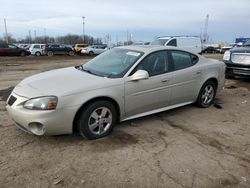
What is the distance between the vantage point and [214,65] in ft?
21.9

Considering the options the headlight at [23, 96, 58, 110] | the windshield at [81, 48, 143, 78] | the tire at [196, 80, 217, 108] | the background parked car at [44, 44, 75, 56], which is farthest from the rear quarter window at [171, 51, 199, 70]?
the background parked car at [44, 44, 75, 56]

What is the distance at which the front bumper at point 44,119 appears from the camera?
4.24 meters

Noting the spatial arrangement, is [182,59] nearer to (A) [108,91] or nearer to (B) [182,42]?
(A) [108,91]

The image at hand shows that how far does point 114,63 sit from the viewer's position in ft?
18.0

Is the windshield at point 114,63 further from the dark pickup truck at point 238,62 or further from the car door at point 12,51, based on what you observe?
the car door at point 12,51

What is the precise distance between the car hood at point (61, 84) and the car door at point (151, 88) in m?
0.44

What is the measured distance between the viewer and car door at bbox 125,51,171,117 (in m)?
5.06

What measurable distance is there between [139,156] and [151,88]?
1.51 meters

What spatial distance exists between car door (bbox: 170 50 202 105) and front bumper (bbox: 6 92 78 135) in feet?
7.40

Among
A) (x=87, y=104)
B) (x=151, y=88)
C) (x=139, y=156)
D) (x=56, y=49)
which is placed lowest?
(x=56, y=49)

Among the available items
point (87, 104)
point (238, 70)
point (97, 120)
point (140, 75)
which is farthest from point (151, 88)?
point (238, 70)

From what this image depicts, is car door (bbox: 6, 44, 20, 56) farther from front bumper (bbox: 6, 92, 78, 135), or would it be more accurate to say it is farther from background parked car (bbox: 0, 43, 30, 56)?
front bumper (bbox: 6, 92, 78, 135)

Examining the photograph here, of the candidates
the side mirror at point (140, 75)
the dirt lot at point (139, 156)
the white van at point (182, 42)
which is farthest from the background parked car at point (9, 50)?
the side mirror at point (140, 75)

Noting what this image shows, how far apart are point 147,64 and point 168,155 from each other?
1.83 meters
